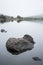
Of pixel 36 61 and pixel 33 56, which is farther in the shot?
pixel 33 56

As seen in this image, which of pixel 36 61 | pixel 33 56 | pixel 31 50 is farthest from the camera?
pixel 31 50

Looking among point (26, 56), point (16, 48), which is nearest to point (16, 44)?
point (16, 48)

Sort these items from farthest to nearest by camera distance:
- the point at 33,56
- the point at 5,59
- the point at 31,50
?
the point at 31,50 → the point at 33,56 → the point at 5,59

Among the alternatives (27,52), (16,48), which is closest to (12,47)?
(16,48)

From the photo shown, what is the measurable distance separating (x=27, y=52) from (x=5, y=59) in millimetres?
1491

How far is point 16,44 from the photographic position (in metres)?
8.77

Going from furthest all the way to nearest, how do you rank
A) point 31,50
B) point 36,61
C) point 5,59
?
point 31,50 < point 5,59 < point 36,61

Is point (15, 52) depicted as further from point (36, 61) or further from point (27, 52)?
point (36, 61)

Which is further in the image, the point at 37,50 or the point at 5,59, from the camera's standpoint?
the point at 37,50

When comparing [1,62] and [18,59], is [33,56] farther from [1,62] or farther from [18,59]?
[1,62]

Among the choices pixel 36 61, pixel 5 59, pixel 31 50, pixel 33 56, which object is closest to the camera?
pixel 36 61

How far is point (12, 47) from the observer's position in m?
8.72

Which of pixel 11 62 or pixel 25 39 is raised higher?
pixel 25 39

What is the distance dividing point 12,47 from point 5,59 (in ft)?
3.34
